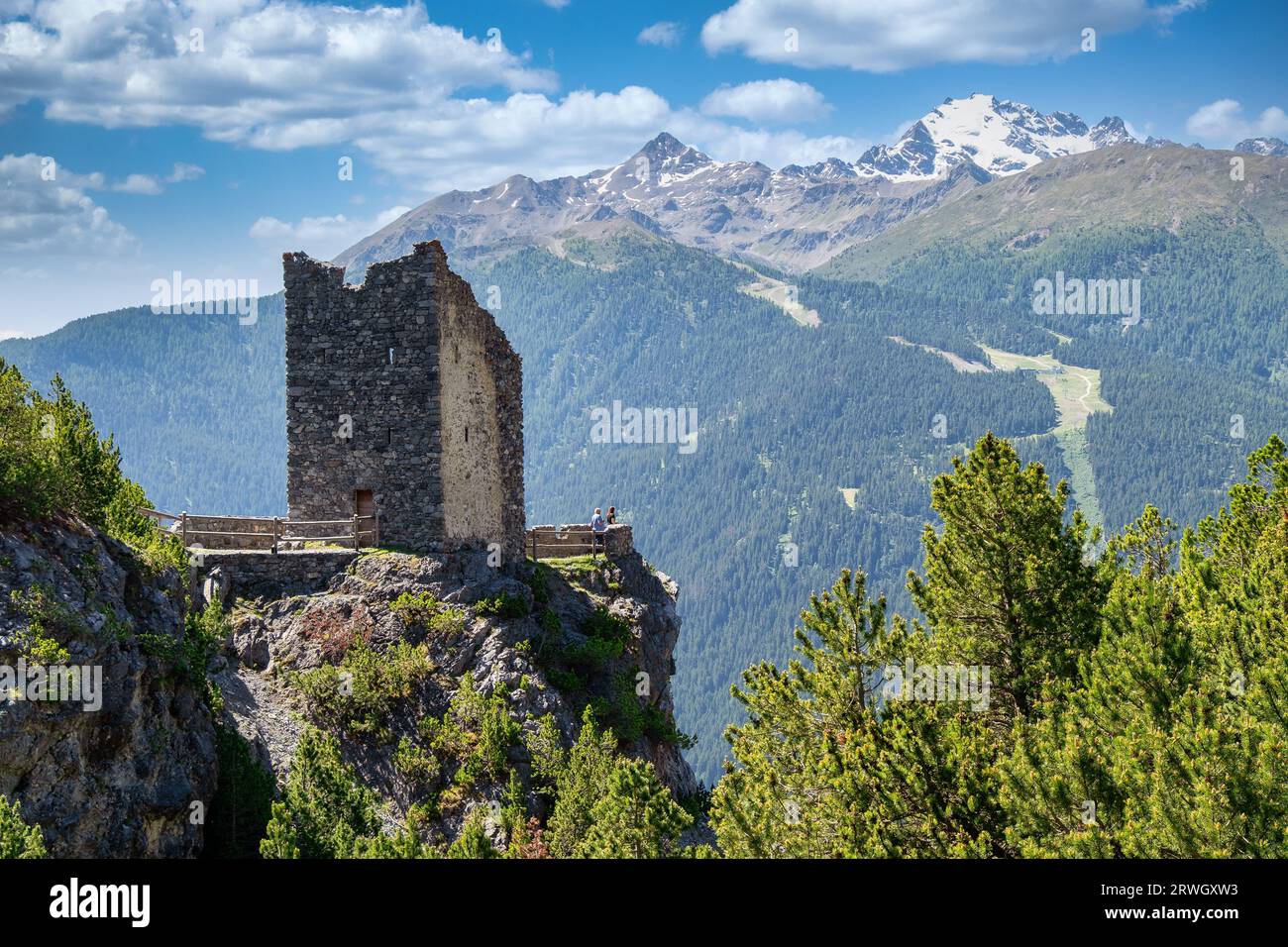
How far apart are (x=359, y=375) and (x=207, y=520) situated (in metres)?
5.96

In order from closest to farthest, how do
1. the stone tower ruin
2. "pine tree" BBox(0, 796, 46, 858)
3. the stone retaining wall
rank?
"pine tree" BBox(0, 796, 46, 858) < the stone retaining wall < the stone tower ruin

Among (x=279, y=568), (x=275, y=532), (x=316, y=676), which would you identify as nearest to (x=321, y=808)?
(x=316, y=676)

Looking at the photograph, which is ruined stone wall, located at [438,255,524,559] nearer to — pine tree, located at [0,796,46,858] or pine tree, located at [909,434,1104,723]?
pine tree, located at [909,434,1104,723]

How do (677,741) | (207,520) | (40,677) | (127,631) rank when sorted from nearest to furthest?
(40,677), (127,631), (207,520), (677,741)

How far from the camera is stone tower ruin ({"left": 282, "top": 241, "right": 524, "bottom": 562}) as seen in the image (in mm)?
34031

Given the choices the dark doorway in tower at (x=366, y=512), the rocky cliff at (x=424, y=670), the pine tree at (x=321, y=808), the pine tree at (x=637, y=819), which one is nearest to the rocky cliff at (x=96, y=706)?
the pine tree at (x=321, y=808)

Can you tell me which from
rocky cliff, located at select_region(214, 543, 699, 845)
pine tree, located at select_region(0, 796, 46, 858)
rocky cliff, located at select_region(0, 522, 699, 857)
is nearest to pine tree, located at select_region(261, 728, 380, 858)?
rocky cliff, located at select_region(0, 522, 699, 857)

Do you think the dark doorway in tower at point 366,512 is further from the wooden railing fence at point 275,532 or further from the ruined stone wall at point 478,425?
the ruined stone wall at point 478,425

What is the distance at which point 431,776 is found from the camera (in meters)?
30.2

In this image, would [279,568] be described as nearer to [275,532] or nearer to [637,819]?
[275,532]

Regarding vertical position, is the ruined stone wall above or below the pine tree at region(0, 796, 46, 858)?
above

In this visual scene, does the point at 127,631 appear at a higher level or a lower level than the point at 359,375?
lower
